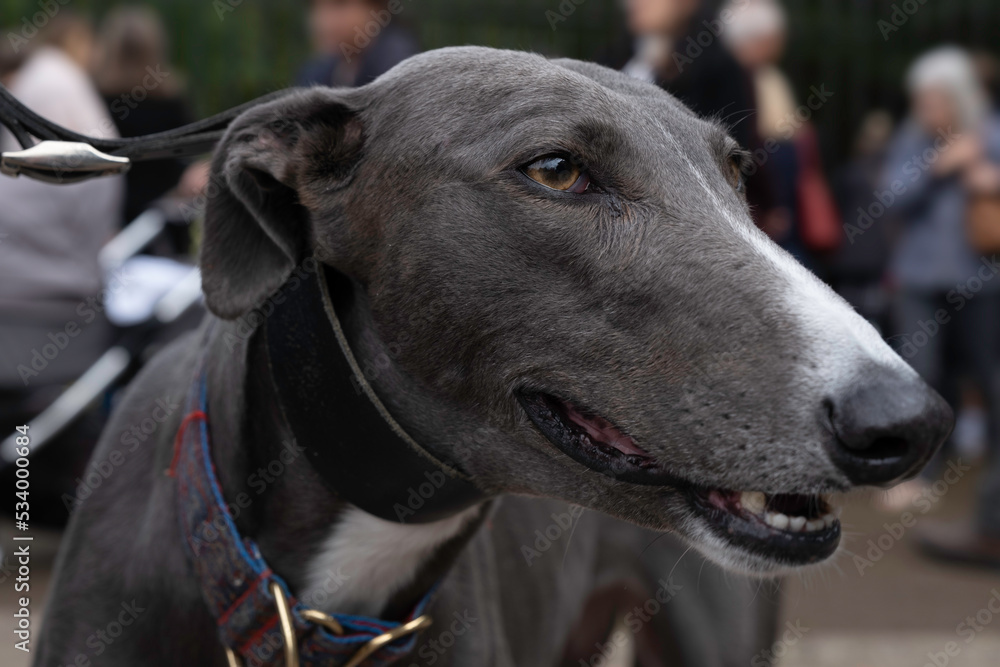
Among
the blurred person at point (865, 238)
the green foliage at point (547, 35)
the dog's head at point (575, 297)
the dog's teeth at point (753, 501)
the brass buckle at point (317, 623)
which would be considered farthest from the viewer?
the green foliage at point (547, 35)

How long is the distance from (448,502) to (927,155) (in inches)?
233

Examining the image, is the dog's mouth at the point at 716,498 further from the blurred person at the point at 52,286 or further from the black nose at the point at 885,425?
the blurred person at the point at 52,286

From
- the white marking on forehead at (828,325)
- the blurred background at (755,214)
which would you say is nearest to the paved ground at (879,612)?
the blurred background at (755,214)

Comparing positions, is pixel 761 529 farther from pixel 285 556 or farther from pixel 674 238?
pixel 285 556

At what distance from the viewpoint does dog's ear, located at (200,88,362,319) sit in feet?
7.34

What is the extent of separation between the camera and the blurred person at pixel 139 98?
6453 millimetres

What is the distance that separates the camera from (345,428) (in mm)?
2199

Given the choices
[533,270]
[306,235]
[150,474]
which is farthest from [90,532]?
[533,270]

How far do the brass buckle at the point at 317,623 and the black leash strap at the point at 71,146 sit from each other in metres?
0.96

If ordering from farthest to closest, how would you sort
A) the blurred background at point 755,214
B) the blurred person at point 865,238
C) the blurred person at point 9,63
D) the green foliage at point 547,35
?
1. the green foliage at point 547,35
2. the blurred person at point 865,238
3. the blurred person at point 9,63
4. the blurred background at point 755,214

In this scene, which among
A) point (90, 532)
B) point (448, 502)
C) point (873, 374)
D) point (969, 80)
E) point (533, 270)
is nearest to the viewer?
point (873, 374)

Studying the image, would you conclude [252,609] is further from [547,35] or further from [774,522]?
[547,35]

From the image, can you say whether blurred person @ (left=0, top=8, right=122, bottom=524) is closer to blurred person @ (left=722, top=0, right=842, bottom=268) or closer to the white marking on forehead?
blurred person @ (left=722, top=0, right=842, bottom=268)

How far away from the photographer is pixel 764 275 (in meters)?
1.92
